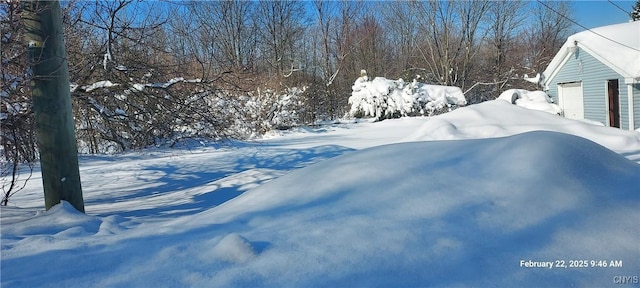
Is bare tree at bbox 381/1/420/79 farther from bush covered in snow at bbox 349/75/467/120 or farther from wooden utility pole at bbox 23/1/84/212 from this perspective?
wooden utility pole at bbox 23/1/84/212

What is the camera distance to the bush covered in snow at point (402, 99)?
19.4 meters

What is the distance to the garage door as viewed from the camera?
1559 cm

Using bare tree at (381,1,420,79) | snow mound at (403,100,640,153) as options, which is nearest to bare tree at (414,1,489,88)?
bare tree at (381,1,420,79)

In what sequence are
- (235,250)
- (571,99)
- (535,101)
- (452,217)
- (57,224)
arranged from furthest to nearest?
(535,101) < (571,99) < (57,224) < (452,217) < (235,250)

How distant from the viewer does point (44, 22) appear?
4.01m

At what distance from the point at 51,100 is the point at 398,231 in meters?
3.63

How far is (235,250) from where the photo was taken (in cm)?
204

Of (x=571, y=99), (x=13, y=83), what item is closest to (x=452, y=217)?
(x=13, y=83)

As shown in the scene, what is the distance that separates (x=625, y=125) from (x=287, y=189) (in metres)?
13.9

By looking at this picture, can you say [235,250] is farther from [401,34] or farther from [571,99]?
[401,34]

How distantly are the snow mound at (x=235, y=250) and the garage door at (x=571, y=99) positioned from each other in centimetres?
1680

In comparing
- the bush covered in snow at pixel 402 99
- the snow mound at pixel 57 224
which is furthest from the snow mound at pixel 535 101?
the snow mound at pixel 57 224

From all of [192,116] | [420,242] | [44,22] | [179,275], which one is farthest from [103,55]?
[420,242]

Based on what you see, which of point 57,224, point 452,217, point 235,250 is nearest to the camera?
point 235,250
